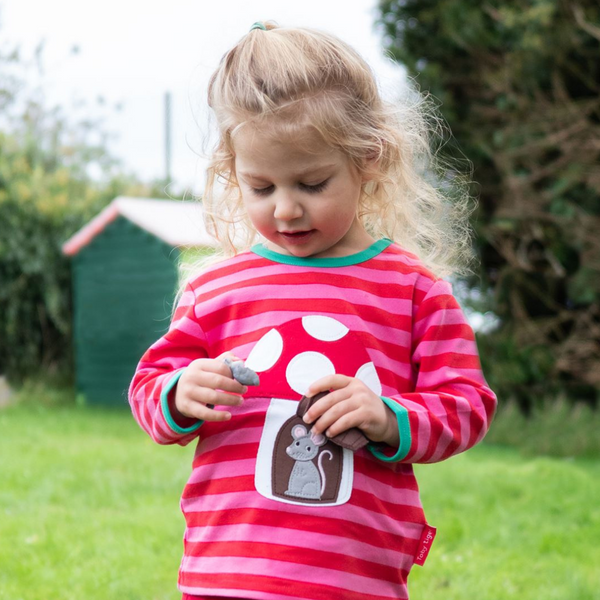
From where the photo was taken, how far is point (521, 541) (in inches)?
168

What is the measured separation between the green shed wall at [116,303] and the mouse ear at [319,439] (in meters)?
7.85

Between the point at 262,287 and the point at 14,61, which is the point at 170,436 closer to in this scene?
the point at 262,287

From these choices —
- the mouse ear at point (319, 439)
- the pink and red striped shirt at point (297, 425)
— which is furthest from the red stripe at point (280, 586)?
the mouse ear at point (319, 439)

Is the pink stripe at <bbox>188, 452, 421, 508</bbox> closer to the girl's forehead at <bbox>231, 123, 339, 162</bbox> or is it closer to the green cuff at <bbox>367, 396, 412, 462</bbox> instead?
the green cuff at <bbox>367, 396, 412, 462</bbox>

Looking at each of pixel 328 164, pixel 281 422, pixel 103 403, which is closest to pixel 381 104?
pixel 328 164

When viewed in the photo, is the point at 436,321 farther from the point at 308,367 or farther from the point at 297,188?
the point at 297,188

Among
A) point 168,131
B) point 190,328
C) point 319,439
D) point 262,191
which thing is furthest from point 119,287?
point 319,439

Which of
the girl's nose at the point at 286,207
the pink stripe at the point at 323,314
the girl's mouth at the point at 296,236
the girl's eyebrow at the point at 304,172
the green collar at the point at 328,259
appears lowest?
the pink stripe at the point at 323,314

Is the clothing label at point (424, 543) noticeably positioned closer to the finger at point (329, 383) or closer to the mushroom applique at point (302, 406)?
the mushroom applique at point (302, 406)

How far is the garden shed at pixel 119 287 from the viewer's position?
969cm

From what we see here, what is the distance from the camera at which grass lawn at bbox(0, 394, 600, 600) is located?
3488mm

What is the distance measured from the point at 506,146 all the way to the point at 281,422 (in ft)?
22.9

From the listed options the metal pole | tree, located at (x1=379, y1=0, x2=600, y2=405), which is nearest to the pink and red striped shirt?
tree, located at (x1=379, y1=0, x2=600, y2=405)

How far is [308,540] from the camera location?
65.3 inches
